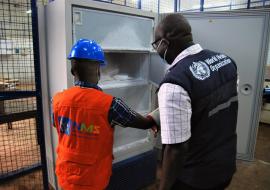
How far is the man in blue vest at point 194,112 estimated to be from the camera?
950mm

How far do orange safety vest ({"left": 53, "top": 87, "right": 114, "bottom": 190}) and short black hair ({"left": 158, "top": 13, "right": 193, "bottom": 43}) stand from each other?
481mm

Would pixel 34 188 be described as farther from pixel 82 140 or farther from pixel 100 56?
pixel 100 56

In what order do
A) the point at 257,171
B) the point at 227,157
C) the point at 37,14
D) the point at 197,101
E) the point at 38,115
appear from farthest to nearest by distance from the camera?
the point at 257,171 → the point at 38,115 → the point at 37,14 → the point at 227,157 → the point at 197,101

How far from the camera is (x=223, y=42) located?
274cm

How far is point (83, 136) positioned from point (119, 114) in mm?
251

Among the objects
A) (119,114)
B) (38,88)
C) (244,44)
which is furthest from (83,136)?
(244,44)

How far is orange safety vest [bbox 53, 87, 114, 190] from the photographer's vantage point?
125cm

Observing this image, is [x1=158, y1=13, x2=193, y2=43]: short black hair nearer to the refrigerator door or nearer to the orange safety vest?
the orange safety vest

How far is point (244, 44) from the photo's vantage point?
270cm

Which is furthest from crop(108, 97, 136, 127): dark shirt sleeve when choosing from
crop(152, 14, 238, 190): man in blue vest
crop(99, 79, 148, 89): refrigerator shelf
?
crop(99, 79, 148, 89): refrigerator shelf

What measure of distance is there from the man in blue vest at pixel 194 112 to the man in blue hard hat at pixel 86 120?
14.6 inches

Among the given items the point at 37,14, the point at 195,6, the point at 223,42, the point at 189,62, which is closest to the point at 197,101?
the point at 189,62

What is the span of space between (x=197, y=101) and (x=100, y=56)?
667mm

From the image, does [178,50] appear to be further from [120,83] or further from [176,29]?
[120,83]
